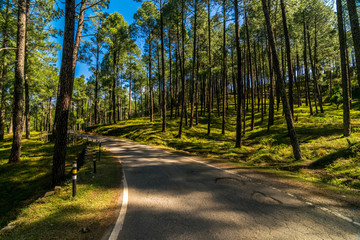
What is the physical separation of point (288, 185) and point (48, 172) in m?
12.7

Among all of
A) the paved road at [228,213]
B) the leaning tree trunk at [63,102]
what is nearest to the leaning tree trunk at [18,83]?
the leaning tree trunk at [63,102]

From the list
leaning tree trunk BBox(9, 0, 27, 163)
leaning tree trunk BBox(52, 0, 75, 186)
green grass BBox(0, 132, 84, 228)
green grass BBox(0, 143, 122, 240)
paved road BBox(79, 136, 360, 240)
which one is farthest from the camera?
leaning tree trunk BBox(9, 0, 27, 163)

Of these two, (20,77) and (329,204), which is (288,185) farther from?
(20,77)

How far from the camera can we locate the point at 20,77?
36.6ft

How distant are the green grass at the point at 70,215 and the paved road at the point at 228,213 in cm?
63

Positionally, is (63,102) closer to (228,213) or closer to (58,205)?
(58,205)

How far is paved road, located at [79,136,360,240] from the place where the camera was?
10.6 ft

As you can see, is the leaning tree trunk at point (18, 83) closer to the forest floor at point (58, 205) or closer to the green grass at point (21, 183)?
the green grass at point (21, 183)

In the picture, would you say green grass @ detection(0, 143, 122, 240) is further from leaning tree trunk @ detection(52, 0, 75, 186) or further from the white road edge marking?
leaning tree trunk @ detection(52, 0, 75, 186)

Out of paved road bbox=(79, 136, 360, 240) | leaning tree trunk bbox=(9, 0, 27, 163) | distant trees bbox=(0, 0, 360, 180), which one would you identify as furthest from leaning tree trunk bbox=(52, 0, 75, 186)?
Answer: leaning tree trunk bbox=(9, 0, 27, 163)

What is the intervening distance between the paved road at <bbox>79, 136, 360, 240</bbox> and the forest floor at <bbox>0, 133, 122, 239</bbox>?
0.76 meters

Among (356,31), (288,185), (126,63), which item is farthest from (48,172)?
(126,63)

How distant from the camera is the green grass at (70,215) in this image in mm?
3513

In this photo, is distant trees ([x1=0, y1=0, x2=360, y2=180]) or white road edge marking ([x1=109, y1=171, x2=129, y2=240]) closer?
white road edge marking ([x1=109, y1=171, x2=129, y2=240])
